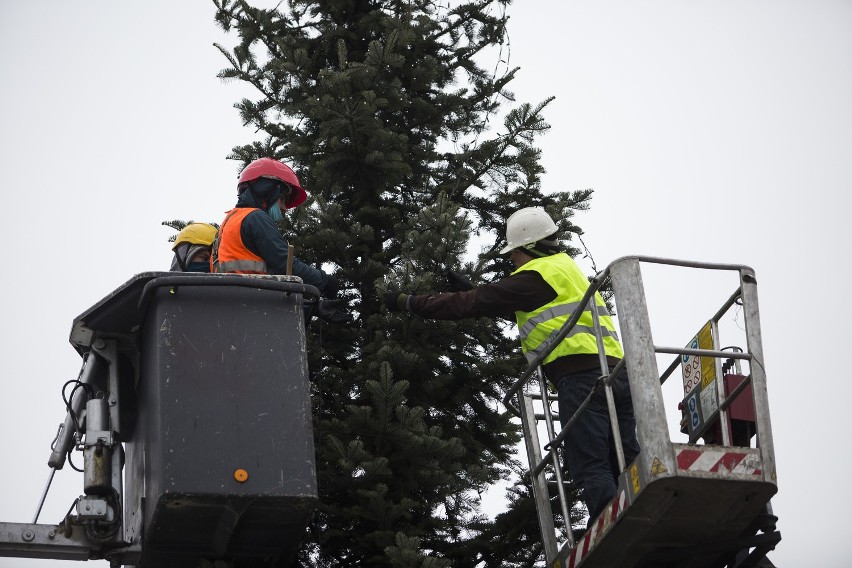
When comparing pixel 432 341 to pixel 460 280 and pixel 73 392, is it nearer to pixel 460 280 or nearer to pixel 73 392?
pixel 460 280

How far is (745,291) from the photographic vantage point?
6719 mm

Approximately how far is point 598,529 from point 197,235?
329 centimetres

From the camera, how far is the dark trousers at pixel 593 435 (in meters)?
7.00

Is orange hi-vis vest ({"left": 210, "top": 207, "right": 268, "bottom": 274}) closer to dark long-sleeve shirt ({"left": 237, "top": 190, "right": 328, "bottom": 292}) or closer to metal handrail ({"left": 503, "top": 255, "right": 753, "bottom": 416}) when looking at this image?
dark long-sleeve shirt ({"left": 237, "top": 190, "right": 328, "bottom": 292})

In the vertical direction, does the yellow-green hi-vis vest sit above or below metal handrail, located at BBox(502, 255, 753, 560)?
above

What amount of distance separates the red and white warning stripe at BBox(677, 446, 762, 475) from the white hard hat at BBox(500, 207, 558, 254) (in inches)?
91.1

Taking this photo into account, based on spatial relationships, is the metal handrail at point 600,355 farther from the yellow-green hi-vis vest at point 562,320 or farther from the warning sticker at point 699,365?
the warning sticker at point 699,365

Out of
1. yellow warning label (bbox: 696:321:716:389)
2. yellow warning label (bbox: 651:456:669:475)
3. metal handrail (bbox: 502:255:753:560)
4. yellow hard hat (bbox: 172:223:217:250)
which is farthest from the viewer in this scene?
yellow hard hat (bbox: 172:223:217:250)

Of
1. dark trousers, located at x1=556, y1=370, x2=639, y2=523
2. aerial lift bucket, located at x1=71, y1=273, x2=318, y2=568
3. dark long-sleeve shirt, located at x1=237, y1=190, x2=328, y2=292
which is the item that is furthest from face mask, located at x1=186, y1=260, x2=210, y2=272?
dark trousers, located at x1=556, y1=370, x2=639, y2=523

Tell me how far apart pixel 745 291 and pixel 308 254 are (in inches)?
131

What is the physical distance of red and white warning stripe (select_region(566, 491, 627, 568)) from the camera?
6.45m

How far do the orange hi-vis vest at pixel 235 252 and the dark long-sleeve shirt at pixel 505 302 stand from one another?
1031 millimetres

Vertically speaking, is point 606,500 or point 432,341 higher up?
point 432,341

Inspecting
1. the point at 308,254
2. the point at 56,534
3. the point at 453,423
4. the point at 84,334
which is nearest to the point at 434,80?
the point at 308,254
